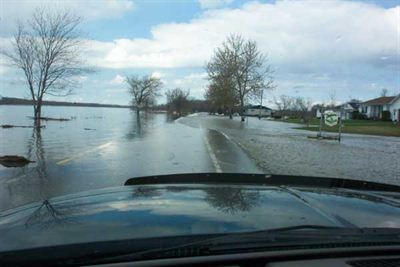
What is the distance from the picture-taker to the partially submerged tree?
459 ft

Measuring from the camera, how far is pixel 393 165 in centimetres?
1712

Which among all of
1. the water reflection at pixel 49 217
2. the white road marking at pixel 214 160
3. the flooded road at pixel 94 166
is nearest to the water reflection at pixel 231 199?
the water reflection at pixel 49 217

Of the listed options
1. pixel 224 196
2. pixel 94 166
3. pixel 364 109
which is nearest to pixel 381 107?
pixel 364 109

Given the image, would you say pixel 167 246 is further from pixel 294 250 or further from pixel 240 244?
pixel 294 250

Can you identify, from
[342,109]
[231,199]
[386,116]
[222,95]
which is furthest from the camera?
[386,116]

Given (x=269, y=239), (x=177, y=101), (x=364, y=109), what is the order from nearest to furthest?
(x=269, y=239) < (x=364, y=109) < (x=177, y=101)

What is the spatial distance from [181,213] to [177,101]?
140m

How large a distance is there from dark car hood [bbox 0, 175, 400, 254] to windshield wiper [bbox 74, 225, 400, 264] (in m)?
0.12

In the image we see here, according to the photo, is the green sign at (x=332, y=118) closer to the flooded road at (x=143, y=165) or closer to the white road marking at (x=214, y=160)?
the flooded road at (x=143, y=165)

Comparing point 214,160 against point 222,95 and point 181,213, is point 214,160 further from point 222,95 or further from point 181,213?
point 222,95

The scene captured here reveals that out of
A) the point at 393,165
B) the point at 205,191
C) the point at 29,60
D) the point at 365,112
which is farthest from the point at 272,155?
the point at 365,112

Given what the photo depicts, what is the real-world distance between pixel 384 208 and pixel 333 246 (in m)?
0.97

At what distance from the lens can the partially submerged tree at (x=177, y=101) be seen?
459 ft

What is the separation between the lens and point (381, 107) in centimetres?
9181
